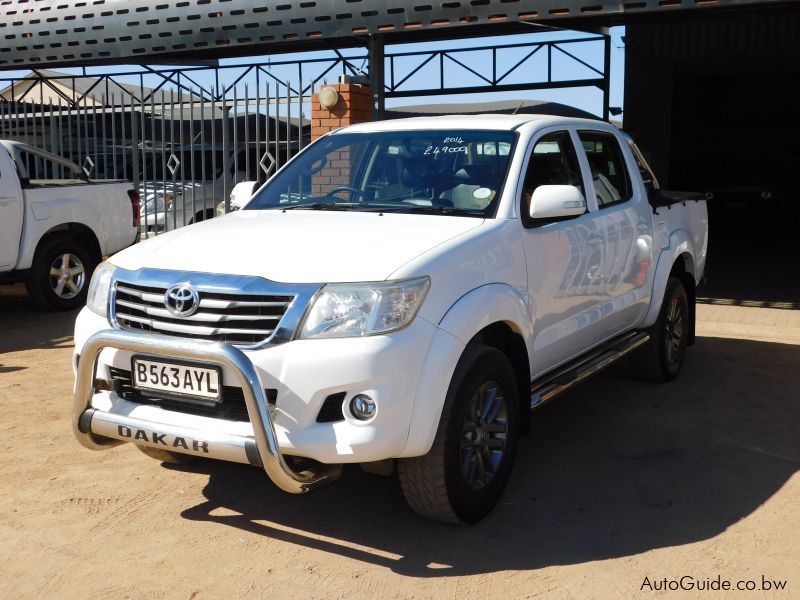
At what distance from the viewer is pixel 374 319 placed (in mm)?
3611

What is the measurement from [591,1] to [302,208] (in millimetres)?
5120

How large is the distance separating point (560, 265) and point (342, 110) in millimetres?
6126

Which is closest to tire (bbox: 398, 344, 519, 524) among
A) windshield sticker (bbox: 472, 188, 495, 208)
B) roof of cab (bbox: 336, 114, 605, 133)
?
windshield sticker (bbox: 472, 188, 495, 208)

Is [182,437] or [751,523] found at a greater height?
[182,437]

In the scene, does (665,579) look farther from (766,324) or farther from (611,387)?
(766,324)

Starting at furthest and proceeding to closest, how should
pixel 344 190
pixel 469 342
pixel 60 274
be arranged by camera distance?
pixel 60 274 < pixel 344 190 < pixel 469 342

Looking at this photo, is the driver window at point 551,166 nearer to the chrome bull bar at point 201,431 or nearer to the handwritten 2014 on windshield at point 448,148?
the handwritten 2014 on windshield at point 448,148

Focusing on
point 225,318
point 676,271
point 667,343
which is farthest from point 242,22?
point 225,318

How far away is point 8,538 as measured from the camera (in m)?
4.06

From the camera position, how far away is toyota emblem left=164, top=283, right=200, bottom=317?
3750 mm

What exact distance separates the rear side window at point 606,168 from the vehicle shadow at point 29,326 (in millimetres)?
4683

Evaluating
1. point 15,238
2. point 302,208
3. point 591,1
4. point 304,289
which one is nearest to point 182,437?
point 304,289

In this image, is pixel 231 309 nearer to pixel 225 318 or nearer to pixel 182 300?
pixel 225 318

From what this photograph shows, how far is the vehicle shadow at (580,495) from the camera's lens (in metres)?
3.97
